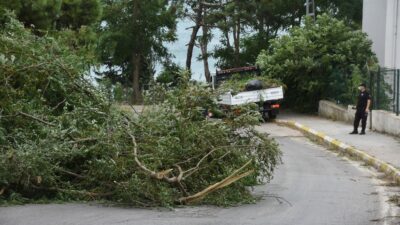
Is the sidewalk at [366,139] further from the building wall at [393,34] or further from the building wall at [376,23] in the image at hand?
the building wall at [376,23]

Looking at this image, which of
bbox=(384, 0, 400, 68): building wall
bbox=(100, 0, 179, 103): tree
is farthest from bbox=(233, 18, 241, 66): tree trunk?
bbox=(384, 0, 400, 68): building wall

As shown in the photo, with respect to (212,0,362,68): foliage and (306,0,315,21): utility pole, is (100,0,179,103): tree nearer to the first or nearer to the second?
(212,0,362,68): foliage

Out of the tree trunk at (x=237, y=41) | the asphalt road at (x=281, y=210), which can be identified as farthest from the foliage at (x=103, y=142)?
the tree trunk at (x=237, y=41)

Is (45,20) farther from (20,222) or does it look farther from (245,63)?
(245,63)

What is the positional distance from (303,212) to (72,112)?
149 inches

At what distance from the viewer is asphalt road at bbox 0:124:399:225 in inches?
322

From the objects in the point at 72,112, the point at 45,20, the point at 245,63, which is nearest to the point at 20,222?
the point at 72,112

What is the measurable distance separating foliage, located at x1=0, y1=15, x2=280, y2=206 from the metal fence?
434 inches

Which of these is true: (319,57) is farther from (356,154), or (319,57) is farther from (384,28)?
(356,154)

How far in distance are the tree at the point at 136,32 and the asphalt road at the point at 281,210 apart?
3216 centimetres

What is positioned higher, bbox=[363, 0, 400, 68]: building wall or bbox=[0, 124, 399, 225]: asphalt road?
bbox=[363, 0, 400, 68]: building wall

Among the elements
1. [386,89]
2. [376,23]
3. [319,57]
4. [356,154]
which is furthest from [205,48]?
[356,154]

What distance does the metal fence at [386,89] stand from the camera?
68.1ft

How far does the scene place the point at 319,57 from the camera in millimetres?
29609
